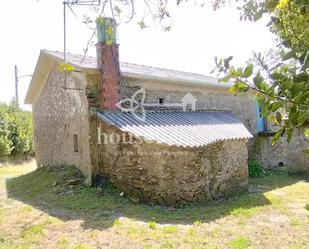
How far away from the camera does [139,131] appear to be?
9586mm

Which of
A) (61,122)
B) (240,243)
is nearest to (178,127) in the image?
(240,243)

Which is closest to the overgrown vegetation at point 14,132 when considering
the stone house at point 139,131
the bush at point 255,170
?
the stone house at point 139,131

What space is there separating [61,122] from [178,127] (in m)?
5.21

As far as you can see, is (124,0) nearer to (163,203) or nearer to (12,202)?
(163,203)

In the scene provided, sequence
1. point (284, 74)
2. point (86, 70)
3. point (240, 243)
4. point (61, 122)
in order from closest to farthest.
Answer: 1. point (284, 74)
2. point (240, 243)
3. point (86, 70)
4. point (61, 122)

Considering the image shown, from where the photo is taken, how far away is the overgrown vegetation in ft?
64.2

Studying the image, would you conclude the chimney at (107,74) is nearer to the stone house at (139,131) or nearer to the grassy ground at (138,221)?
the stone house at (139,131)

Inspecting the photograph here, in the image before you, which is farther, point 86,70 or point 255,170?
point 255,170

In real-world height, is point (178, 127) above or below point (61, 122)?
below

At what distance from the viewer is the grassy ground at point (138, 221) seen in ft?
21.5

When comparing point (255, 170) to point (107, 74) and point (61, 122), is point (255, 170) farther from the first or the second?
point (61, 122)

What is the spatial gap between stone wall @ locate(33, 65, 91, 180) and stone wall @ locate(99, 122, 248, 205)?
121cm

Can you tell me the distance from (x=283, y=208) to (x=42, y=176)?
30.3 feet

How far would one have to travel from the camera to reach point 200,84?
14.4m
